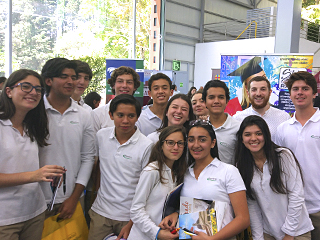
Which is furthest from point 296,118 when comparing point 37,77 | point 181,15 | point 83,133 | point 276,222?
point 181,15

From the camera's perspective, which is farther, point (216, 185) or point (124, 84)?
point (124, 84)

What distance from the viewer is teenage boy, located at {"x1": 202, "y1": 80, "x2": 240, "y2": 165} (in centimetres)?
267

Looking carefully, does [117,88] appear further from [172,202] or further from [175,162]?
[172,202]

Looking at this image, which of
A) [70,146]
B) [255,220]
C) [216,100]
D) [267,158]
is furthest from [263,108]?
[70,146]

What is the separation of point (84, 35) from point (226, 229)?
10.6 m

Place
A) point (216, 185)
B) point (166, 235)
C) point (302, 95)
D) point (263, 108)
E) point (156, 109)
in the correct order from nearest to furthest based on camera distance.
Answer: point (166, 235) → point (216, 185) → point (302, 95) → point (156, 109) → point (263, 108)

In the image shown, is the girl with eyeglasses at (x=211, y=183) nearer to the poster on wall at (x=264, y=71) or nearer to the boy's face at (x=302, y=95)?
the boy's face at (x=302, y=95)

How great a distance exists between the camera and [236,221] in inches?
82.6

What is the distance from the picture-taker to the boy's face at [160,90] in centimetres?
319

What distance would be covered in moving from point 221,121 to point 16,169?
5.82 ft

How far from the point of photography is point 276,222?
7.70ft

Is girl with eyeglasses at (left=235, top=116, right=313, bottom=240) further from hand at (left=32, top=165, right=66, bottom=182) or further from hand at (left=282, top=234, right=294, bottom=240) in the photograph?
hand at (left=32, top=165, right=66, bottom=182)

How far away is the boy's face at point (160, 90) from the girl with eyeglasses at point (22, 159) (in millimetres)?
1351

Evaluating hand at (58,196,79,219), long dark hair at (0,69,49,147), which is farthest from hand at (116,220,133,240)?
long dark hair at (0,69,49,147)
